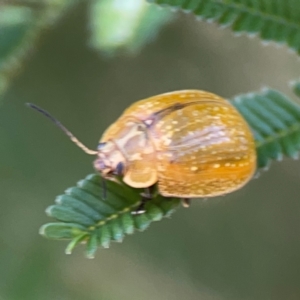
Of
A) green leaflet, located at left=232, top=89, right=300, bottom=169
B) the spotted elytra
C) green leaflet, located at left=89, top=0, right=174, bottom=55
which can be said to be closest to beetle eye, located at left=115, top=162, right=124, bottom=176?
the spotted elytra

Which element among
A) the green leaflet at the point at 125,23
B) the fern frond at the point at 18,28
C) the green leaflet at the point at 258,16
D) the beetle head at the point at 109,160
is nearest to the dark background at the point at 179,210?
the fern frond at the point at 18,28

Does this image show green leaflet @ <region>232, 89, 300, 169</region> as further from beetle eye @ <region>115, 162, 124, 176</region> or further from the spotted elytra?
beetle eye @ <region>115, 162, 124, 176</region>

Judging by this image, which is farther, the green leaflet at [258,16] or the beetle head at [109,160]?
the beetle head at [109,160]

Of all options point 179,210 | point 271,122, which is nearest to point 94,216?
point 271,122

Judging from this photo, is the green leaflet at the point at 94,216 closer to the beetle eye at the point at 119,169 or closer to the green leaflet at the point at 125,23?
the beetle eye at the point at 119,169

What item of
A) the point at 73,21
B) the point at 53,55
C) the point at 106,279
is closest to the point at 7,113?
the point at 53,55

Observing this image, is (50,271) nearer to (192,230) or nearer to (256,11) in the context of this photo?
(192,230)

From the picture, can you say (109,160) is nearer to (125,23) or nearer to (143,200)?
(143,200)
